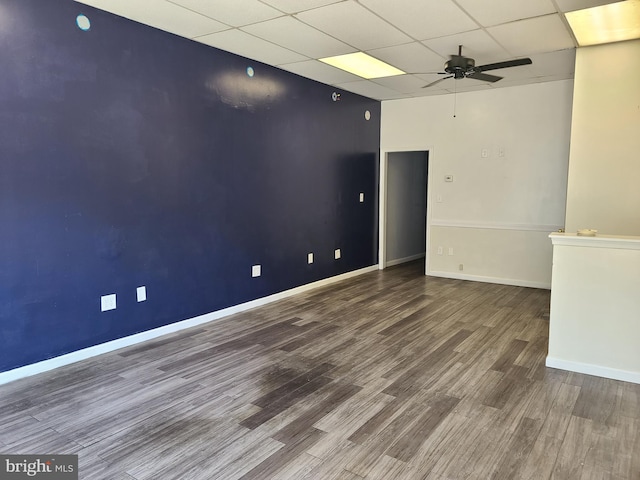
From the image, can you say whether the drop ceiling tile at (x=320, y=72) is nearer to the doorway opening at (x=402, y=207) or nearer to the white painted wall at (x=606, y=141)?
the doorway opening at (x=402, y=207)

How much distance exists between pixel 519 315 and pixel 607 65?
2649 millimetres

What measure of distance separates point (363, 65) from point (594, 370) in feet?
12.8

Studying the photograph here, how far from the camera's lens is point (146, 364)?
3369 millimetres

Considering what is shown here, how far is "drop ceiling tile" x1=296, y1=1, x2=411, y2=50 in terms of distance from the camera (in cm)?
343

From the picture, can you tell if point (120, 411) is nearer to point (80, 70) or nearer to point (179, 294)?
point (179, 294)

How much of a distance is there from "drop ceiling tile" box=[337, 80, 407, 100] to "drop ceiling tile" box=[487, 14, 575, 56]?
196cm

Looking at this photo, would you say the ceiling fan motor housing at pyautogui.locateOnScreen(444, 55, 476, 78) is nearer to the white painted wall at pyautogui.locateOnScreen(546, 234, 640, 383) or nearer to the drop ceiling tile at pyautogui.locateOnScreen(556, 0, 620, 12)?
the drop ceiling tile at pyautogui.locateOnScreen(556, 0, 620, 12)

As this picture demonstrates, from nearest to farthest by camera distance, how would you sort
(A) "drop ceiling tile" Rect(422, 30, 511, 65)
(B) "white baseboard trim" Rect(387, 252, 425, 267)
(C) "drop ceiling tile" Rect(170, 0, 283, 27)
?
(C) "drop ceiling tile" Rect(170, 0, 283, 27) → (A) "drop ceiling tile" Rect(422, 30, 511, 65) → (B) "white baseboard trim" Rect(387, 252, 425, 267)

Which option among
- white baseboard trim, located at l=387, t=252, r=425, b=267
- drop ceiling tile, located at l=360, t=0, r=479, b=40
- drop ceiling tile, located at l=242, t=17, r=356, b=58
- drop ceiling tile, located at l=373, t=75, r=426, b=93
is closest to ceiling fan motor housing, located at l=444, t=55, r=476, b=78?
drop ceiling tile, located at l=360, t=0, r=479, b=40

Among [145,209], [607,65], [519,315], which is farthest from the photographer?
[519,315]

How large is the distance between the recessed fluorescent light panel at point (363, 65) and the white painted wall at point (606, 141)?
6.61ft

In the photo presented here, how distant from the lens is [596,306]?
10.4 ft

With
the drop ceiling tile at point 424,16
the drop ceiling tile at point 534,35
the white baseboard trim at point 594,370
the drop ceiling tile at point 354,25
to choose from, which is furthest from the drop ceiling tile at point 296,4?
the white baseboard trim at point 594,370

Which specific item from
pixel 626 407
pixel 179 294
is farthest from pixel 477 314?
pixel 179 294
